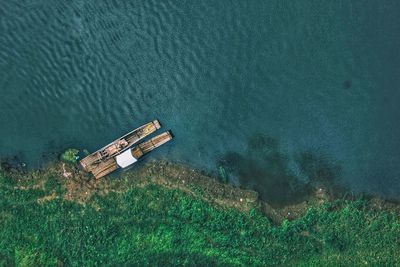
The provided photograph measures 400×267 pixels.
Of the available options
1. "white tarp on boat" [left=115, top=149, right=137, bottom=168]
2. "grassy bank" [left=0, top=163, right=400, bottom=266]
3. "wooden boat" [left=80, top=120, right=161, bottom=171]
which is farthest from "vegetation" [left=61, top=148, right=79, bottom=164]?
"white tarp on boat" [left=115, top=149, right=137, bottom=168]

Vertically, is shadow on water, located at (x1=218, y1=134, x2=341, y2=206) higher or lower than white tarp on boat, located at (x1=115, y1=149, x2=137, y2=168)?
lower

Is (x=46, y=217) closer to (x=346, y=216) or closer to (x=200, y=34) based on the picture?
(x=200, y=34)

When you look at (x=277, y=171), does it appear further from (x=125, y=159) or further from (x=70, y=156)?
(x=70, y=156)

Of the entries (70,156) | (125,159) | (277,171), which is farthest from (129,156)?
(277,171)

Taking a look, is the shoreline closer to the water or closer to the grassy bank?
the grassy bank

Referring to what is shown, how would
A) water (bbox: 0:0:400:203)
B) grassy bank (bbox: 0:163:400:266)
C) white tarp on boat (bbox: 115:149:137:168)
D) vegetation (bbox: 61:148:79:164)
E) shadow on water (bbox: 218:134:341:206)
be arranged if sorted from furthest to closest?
vegetation (bbox: 61:148:79:164) → water (bbox: 0:0:400:203) → shadow on water (bbox: 218:134:341:206) → white tarp on boat (bbox: 115:149:137:168) → grassy bank (bbox: 0:163:400:266)

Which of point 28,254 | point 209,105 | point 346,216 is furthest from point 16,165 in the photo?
point 346,216

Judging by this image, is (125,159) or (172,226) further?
(125,159)
